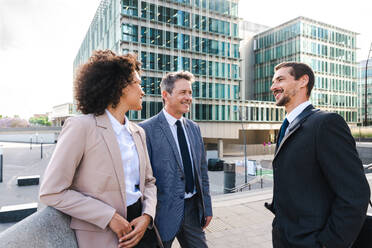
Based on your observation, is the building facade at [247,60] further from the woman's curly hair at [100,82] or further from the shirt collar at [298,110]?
the woman's curly hair at [100,82]

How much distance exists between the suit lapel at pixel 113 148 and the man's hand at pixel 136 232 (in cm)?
23

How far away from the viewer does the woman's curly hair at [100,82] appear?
188 centimetres

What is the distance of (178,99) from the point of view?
304 centimetres

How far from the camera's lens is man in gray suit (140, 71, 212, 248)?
104 inches

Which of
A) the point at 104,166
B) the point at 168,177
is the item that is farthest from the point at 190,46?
the point at 104,166

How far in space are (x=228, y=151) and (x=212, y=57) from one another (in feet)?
59.0

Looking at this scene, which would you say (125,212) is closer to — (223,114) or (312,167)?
(312,167)

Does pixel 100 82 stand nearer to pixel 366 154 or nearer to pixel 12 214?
pixel 12 214

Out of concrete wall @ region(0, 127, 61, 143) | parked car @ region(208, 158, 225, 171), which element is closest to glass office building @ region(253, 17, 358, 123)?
parked car @ region(208, 158, 225, 171)

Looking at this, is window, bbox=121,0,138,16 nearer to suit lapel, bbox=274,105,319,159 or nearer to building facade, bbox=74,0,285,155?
building facade, bbox=74,0,285,155

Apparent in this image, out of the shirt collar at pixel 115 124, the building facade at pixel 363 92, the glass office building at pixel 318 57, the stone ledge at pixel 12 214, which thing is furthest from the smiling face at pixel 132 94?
the building facade at pixel 363 92

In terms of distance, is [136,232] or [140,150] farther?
[140,150]

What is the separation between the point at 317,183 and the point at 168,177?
1422 mm

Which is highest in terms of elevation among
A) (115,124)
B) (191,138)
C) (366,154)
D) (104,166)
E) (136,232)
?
(115,124)
